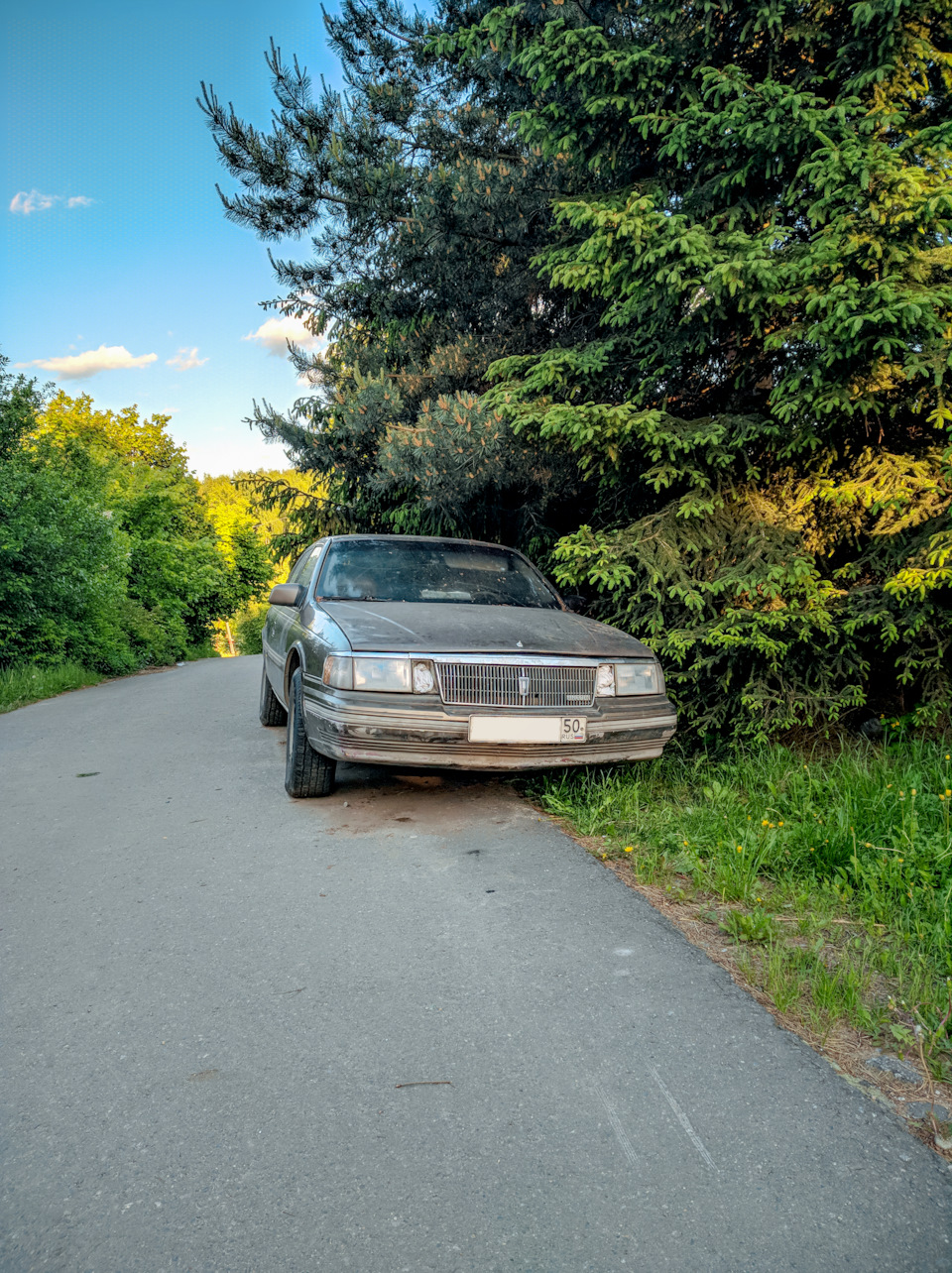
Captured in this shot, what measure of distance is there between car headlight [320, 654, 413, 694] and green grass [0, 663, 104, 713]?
23.8ft

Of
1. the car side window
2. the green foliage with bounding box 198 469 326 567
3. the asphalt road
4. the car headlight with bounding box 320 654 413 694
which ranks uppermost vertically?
the green foliage with bounding box 198 469 326 567

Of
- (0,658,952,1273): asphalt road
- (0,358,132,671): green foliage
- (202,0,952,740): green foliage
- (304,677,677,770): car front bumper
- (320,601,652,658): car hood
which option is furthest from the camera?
(0,358,132,671): green foliage

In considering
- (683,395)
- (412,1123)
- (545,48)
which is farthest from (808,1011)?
(545,48)

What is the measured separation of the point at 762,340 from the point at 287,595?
3.80 meters

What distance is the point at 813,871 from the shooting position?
3523 mm

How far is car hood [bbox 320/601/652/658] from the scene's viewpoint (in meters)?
4.28

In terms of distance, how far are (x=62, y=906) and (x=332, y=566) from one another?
2.92 m

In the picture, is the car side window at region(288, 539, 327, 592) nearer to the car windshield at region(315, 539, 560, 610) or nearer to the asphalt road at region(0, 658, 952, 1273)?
the car windshield at region(315, 539, 560, 610)

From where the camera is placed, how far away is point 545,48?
16.5 ft

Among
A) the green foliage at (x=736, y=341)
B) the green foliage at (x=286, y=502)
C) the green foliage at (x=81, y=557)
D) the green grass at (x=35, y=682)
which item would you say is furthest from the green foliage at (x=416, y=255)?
the green grass at (x=35, y=682)

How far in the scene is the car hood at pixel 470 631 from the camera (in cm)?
428

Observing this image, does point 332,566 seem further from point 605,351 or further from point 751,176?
point 751,176

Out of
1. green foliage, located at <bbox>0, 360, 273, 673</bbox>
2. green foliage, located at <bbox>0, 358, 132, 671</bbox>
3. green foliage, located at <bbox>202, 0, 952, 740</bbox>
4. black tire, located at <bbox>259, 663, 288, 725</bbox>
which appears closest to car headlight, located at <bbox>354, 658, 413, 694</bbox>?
green foliage, located at <bbox>202, 0, 952, 740</bbox>

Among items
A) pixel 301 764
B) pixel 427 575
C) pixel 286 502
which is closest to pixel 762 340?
pixel 427 575
